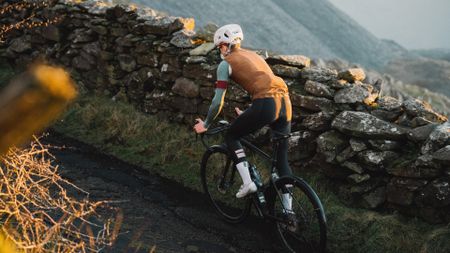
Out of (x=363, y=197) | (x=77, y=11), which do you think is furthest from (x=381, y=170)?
(x=77, y=11)

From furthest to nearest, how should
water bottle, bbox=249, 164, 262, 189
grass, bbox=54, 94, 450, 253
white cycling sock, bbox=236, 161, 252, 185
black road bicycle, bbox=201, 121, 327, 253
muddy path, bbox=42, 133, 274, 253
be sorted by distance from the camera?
1. water bottle, bbox=249, 164, 262, 189
2. white cycling sock, bbox=236, 161, 252, 185
3. grass, bbox=54, 94, 450, 253
4. muddy path, bbox=42, 133, 274, 253
5. black road bicycle, bbox=201, 121, 327, 253

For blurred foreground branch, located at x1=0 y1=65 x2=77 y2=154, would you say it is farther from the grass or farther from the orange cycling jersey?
the grass

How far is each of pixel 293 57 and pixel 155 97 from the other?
3003mm

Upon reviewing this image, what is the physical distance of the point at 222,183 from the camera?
618cm

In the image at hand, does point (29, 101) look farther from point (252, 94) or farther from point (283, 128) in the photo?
point (283, 128)

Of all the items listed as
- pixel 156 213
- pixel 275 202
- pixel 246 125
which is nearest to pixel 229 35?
pixel 246 125

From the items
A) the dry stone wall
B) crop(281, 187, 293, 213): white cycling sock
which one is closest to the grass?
the dry stone wall

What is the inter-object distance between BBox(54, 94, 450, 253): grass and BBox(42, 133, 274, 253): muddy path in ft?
1.35

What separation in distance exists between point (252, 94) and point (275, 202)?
148cm

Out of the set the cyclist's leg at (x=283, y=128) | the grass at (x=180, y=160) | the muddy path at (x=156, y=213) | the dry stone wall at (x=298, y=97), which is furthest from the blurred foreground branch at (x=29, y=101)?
the dry stone wall at (x=298, y=97)

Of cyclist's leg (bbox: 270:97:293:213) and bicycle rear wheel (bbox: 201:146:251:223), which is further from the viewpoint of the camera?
bicycle rear wheel (bbox: 201:146:251:223)

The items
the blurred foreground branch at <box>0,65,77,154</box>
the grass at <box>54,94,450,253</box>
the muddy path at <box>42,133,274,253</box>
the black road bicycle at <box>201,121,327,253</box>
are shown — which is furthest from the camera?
the grass at <box>54,94,450,253</box>

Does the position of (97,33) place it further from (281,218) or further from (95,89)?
(281,218)

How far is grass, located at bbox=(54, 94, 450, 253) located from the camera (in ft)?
16.7
